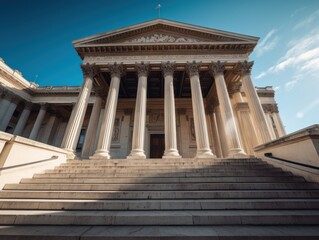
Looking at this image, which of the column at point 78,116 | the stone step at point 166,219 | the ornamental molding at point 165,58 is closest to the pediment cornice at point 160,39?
the ornamental molding at point 165,58

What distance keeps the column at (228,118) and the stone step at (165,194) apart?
4.03m

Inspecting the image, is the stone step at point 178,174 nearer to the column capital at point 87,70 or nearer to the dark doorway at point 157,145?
the column capital at point 87,70

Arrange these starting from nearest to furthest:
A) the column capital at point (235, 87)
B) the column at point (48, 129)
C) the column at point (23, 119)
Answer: the column capital at point (235, 87) < the column at point (23, 119) < the column at point (48, 129)

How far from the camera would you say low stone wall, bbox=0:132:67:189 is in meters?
4.50

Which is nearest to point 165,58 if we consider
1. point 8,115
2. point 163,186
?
point 163,186

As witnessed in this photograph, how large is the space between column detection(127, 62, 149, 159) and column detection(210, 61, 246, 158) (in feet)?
17.4

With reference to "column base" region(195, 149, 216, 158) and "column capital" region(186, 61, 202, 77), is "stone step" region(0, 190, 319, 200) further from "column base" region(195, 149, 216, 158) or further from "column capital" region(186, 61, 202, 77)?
Answer: "column capital" region(186, 61, 202, 77)

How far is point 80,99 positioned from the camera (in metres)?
9.65

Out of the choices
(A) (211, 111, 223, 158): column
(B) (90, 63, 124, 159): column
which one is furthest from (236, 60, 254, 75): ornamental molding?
(B) (90, 63, 124, 159): column

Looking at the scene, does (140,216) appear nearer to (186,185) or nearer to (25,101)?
(186,185)

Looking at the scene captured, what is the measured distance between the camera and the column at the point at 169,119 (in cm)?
819

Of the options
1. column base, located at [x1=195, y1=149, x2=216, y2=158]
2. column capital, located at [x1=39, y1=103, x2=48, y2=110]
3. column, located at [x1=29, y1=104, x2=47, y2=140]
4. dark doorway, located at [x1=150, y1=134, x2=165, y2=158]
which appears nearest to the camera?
column base, located at [x1=195, y1=149, x2=216, y2=158]

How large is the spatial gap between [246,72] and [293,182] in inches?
333

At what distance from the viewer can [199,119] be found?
8922 millimetres
